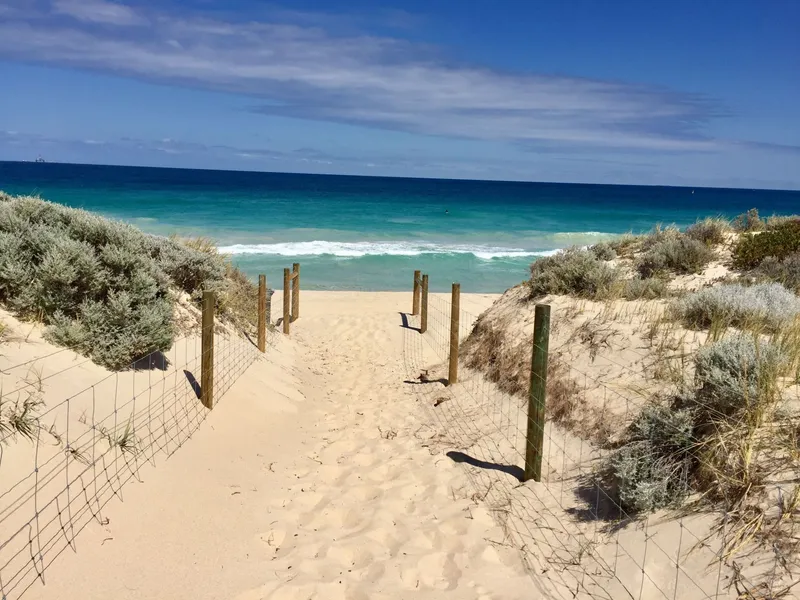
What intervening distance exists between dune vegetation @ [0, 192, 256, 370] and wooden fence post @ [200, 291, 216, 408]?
0.78m

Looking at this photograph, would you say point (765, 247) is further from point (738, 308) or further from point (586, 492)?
point (586, 492)

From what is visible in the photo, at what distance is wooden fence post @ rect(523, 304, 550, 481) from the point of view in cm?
588

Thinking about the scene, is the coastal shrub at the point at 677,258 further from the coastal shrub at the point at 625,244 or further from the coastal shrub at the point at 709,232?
the coastal shrub at the point at 625,244

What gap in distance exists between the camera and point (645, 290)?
32.2 ft

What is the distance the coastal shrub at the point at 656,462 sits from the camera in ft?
15.3

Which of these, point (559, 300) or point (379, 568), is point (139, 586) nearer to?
point (379, 568)

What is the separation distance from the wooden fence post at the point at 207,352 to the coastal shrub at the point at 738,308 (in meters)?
5.84

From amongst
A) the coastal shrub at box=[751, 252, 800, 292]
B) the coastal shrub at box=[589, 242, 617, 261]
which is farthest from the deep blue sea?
the coastal shrub at box=[751, 252, 800, 292]

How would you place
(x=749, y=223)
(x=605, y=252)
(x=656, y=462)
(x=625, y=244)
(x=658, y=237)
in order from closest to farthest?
(x=656, y=462), (x=605, y=252), (x=658, y=237), (x=625, y=244), (x=749, y=223)

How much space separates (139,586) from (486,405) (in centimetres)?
524

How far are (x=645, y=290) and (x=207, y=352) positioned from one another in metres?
6.75

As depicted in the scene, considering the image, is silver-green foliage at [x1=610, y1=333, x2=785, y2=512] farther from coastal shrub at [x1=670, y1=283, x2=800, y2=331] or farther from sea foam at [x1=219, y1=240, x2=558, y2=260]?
sea foam at [x1=219, y1=240, x2=558, y2=260]

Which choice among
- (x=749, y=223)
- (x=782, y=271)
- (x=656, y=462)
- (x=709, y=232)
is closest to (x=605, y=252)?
(x=709, y=232)

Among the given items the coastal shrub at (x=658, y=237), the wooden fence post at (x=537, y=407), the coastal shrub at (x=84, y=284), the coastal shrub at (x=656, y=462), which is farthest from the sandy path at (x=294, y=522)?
the coastal shrub at (x=658, y=237)
